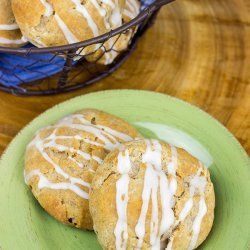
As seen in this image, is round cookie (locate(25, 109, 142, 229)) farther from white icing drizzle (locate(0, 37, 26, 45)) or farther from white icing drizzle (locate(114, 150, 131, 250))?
white icing drizzle (locate(0, 37, 26, 45))

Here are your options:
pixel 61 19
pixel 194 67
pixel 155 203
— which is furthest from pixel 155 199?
pixel 194 67

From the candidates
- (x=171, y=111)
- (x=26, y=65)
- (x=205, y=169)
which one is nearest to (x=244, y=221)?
(x=205, y=169)

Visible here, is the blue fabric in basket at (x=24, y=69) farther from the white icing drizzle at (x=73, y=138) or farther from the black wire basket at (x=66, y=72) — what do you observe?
the white icing drizzle at (x=73, y=138)

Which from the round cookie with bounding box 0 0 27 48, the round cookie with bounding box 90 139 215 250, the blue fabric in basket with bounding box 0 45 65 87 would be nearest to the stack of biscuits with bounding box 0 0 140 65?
the round cookie with bounding box 0 0 27 48

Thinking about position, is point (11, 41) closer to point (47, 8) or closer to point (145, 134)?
point (47, 8)

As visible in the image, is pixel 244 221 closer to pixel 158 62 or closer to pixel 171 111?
pixel 171 111

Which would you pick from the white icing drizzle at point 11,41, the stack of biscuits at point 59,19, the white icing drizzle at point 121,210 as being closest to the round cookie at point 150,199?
the white icing drizzle at point 121,210

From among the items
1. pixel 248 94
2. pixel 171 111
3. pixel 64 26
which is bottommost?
pixel 248 94
